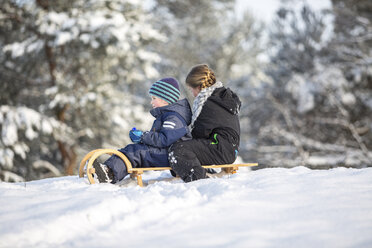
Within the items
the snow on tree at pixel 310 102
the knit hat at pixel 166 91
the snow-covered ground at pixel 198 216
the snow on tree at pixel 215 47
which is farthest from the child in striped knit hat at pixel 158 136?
the snow on tree at pixel 215 47

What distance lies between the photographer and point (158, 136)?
3.45 metres

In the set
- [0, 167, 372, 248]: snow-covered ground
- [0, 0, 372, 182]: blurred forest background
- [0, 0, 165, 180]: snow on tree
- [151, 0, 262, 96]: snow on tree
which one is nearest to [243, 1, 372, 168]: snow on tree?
[0, 0, 372, 182]: blurred forest background

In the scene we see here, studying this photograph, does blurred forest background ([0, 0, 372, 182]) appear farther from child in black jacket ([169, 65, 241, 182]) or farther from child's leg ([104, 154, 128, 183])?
child's leg ([104, 154, 128, 183])

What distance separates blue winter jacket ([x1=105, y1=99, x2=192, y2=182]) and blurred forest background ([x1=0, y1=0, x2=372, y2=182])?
313 cm

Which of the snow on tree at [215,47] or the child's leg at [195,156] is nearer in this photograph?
the child's leg at [195,156]

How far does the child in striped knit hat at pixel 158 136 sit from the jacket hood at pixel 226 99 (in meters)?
0.32

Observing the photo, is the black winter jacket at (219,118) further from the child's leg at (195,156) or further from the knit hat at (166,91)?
the knit hat at (166,91)

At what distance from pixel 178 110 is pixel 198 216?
1.67 metres

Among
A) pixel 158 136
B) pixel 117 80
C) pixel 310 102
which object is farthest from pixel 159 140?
pixel 310 102

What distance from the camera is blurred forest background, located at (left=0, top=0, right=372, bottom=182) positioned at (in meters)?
7.23

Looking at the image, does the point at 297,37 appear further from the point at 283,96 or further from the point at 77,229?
the point at 77,229

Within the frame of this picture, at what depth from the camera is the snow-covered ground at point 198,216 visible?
69.4 inches

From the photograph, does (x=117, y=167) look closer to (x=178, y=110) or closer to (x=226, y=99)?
(x=178, y=110)

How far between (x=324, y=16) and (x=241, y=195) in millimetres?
10264
